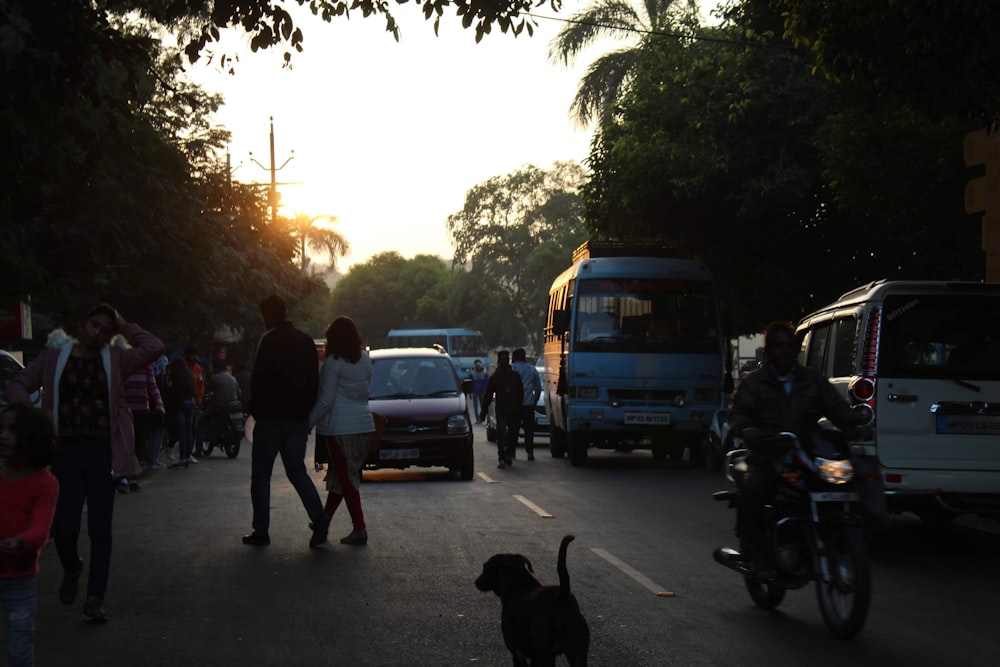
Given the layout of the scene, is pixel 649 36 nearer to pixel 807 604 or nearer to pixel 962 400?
pixel 962 400

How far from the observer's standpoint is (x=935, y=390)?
10.8 metres

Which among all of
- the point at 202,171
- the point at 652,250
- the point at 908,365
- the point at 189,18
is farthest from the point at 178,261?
the point at 908,365

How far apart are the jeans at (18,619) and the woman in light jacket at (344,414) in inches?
231

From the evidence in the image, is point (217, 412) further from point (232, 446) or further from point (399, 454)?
point (399, 454)

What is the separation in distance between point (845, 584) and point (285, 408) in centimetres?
519

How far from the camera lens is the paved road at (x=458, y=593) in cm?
718

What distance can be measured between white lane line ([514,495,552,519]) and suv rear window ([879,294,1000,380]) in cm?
407

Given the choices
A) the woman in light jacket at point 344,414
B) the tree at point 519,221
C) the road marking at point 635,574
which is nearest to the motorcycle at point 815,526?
the road marking at point 635,574

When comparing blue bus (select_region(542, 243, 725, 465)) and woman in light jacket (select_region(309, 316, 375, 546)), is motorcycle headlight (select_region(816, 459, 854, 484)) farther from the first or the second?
blue bus (select_region(542, 243, 725, 465))

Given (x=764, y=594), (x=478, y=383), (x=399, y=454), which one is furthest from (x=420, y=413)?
(x=478, y=383)

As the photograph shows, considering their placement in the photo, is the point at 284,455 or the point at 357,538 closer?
the point at 284,455

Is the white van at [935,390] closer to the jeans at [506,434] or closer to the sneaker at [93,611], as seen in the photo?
the sneaker at [93,611]

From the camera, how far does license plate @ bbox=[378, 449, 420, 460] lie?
18.0m

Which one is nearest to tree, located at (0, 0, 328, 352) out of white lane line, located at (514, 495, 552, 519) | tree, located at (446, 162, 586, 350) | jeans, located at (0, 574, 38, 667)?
jeans, located at (0, 574, 38, 667)
